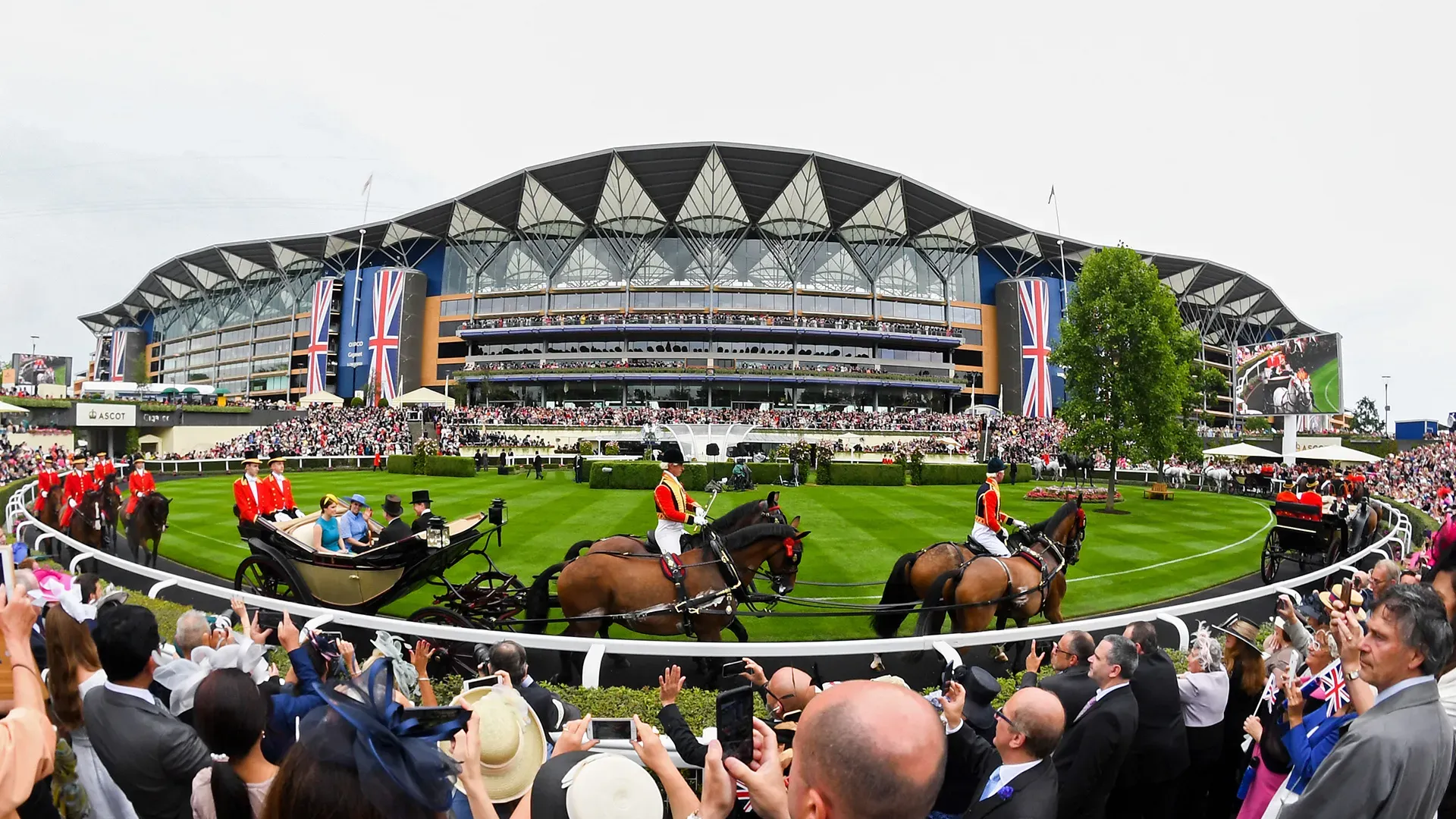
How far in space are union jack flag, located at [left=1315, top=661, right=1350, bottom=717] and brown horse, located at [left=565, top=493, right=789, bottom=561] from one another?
13.9ft

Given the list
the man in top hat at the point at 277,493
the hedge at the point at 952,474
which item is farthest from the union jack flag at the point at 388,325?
the man in top hat at the point at 277,493

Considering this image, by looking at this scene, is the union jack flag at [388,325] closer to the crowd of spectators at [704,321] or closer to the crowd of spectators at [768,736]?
the crowd of spectators at [704,321]

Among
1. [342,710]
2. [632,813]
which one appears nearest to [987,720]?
[632,813]

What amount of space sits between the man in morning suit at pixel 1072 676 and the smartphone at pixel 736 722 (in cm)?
178

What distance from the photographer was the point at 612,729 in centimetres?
327

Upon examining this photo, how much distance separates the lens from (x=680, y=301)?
194ft

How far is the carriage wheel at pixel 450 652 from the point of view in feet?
16.1

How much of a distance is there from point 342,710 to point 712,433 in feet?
115

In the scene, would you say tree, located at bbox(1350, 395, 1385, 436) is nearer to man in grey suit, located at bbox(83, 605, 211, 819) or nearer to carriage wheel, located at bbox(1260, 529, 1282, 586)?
carriage wheel, located at bbox(1260, 529, 1282, 586)

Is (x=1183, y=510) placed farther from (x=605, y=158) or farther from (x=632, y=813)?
(x=605, y=158)

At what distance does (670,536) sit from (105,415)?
46.3 m

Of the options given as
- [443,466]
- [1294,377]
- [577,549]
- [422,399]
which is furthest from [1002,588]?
[422,399]

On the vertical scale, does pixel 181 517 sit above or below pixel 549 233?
below

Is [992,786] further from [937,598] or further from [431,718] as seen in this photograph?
[937,598]
